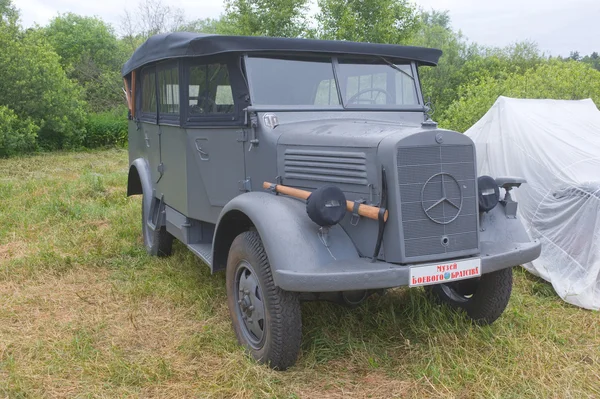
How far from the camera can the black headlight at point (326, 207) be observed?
3311 millimetres

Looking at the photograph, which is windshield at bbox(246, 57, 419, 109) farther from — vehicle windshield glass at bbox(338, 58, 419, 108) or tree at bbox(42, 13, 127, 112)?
tree at bbox(42, 13, 127, 112)

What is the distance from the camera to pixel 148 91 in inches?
241

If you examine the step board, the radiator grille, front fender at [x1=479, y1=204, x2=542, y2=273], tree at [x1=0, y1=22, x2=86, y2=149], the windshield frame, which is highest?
tree at [x1=0, y1=22, x2=86, y2=149]

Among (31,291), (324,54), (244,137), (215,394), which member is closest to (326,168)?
(244,137)

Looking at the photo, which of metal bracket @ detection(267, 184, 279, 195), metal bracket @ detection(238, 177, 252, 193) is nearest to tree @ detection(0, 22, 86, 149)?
metal bracket @ detection(238, 177, 252, 193)

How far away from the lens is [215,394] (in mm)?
3359

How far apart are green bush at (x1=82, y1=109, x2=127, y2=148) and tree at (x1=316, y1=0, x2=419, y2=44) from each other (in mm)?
9596

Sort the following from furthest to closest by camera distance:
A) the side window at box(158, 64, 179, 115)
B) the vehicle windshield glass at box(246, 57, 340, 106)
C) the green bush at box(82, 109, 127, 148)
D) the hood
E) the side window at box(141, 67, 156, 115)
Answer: the green bush at box(82, 109, 127, 148) → the side window at box(141, 67, 156, 115) → the side window at box(158, 64, 179, 115) → the vehicle windshield glass at box(246, 57, 340, 106) → the hood

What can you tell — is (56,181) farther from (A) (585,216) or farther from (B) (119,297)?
(A) (585,216)

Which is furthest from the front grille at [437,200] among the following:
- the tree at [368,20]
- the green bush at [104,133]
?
the green bush at [104,133]

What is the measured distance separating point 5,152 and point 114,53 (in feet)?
68.8

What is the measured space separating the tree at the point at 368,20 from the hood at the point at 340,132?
1346 cm

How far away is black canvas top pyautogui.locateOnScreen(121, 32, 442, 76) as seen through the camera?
13.9 feet

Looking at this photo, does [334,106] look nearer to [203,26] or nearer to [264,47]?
[264,47]
